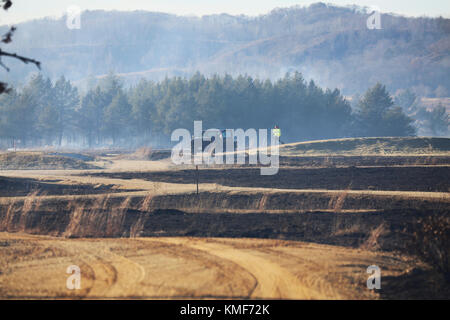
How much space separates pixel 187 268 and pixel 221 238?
4.62m

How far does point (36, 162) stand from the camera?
59281mm

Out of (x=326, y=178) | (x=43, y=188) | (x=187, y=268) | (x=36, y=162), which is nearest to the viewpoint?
(x=187, y=268)

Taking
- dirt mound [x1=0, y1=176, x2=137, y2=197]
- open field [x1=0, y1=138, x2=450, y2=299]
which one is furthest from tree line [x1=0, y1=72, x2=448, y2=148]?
open field [x1=0, y1=138, x2=450, y2=299]

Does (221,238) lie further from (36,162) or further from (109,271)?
(36,162)

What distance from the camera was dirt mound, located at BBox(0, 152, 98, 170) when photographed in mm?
57000

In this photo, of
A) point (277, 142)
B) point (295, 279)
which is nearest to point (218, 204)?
point (295, 279)

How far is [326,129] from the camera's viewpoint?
407 ft

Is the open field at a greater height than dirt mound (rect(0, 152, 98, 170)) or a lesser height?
lesser

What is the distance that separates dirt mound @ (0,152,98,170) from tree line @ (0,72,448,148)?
162 ft

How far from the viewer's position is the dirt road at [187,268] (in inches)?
523

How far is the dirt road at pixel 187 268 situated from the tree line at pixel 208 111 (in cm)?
9062

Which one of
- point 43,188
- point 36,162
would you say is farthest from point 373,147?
point 43,188

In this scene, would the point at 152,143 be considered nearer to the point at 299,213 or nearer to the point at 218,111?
the point at 218,111

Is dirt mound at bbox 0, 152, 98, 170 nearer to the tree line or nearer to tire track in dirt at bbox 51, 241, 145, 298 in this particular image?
tire track in dirt at bbox 51, 241, 145, 298
